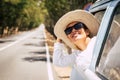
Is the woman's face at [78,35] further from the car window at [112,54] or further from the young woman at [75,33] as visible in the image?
the car window at [112,54]

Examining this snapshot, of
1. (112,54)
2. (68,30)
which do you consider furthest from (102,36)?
(68,30)

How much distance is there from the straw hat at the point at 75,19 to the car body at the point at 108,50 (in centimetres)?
43

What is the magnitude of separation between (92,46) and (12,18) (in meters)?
59.9

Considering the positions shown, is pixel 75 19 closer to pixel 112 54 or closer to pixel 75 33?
pixel 75 33

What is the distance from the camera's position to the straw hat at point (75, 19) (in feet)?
11.1

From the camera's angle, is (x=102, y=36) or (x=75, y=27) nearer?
(x=102, y=36)

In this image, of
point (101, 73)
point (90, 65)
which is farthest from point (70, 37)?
point (101, 73)

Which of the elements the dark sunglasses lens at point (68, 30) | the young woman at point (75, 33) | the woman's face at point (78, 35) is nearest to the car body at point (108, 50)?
the young woman at point (75, 33)

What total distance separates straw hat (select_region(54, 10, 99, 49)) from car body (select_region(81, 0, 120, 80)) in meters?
0.43

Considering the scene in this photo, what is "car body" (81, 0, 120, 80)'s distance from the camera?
2.62 meters

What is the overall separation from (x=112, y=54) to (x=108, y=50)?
0.16m

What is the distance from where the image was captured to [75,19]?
3408 millimetres

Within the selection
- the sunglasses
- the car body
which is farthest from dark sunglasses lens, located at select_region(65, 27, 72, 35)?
the car body

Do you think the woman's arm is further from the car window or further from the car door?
the car window
